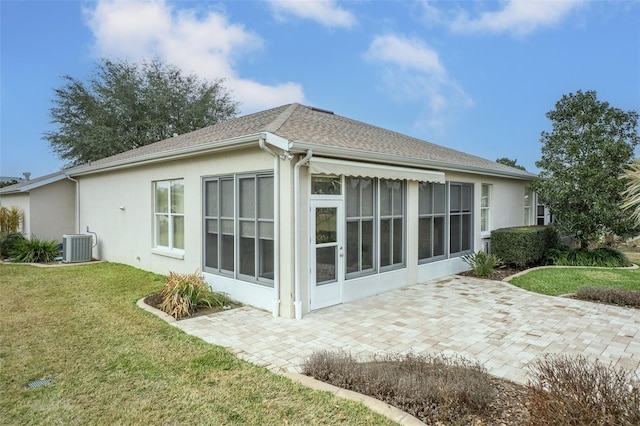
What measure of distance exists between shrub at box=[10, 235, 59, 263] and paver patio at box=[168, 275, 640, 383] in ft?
37.4

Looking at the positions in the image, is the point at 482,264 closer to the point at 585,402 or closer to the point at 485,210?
the point at 485,210

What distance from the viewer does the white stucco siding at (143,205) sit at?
30.8ft

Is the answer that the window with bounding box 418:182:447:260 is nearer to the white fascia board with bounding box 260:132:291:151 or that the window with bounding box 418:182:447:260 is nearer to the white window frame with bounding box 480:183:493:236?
the white window frame with bounding box 480:183:493:236

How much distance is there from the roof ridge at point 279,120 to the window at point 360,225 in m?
2.12

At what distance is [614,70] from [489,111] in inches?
264

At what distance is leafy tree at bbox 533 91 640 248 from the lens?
45.9 ft

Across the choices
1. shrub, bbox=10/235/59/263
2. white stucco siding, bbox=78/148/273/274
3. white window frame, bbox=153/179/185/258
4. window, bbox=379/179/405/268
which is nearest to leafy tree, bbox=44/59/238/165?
white stucco siding, bbox=78/148/273/274

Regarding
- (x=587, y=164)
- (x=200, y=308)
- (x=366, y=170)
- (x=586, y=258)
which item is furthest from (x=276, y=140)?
(x=586, y=258)

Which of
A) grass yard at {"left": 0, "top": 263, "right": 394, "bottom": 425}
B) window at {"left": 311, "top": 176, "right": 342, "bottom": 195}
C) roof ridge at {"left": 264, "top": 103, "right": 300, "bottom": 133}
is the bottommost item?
grass yard at {"left": 0, "top": 263, "right": 394, "bottom": 425}

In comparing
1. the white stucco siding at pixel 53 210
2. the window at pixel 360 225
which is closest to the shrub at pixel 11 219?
the white stucco siding at pixel 53 210

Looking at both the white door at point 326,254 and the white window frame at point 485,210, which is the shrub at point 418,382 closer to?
the white door at point 326,254

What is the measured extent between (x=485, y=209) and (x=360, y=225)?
25.7ft

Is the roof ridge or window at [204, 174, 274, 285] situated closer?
the roof ridge

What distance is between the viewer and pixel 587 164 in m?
14.4
